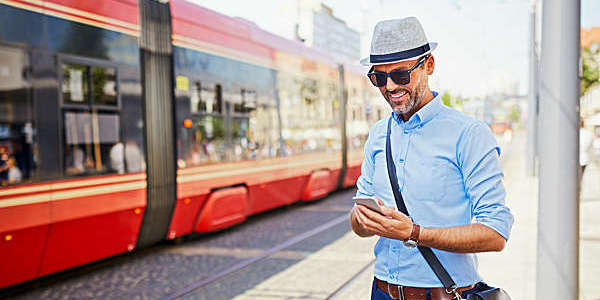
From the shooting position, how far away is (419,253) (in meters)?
1.97

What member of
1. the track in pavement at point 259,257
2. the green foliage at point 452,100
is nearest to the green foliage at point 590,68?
the green foliage at point 452,100

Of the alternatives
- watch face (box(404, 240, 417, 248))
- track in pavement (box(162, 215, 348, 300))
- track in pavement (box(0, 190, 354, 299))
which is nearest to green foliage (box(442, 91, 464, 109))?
track in pavement (box(162, 215, 348, 300))

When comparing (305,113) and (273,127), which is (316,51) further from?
(273,127)

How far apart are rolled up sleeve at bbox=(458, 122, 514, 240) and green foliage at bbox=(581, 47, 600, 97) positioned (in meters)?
32.5

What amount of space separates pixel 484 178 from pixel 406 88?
42cm

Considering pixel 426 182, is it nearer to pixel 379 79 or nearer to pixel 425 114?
pixel 425 114

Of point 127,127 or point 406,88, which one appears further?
point 127,127

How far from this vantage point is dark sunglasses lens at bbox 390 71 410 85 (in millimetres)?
1942

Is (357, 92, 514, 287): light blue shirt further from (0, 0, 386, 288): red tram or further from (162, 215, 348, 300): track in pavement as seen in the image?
(0, 0, 386, 288): red tram

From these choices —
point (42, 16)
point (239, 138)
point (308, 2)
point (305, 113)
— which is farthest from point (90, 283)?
point (308, 2)

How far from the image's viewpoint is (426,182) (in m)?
1.92

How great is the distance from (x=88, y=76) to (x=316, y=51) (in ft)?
23.0

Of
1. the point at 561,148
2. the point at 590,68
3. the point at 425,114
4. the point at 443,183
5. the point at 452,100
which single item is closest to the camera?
the point at 443,183

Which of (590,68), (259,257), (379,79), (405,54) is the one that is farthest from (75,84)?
(590,68)
